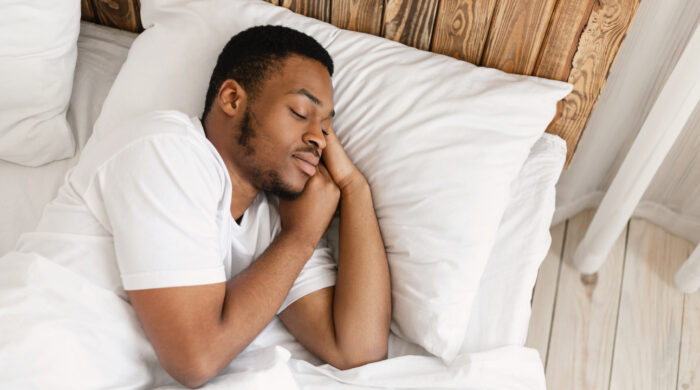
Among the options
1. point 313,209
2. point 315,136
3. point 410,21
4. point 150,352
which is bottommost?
point 150,352

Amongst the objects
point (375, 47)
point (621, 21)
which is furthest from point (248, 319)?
point (621, 21)

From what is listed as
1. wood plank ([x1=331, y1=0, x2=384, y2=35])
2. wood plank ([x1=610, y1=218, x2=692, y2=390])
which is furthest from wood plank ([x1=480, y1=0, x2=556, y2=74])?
wood plank ([x1=610, y1=218, x2=692, y2=390])

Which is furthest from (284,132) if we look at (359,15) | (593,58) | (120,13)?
(120,13)

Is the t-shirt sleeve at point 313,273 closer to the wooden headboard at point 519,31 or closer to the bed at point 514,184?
the bed at point 514,184

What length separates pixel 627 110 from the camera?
151 cm

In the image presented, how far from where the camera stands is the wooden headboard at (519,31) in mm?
1135

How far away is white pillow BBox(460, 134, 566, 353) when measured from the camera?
1067 mm

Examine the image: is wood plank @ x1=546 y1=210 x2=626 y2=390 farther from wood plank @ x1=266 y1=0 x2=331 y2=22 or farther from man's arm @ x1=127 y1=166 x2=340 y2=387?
wood plank @ x1=266 y1=0 x2=331 y2=22

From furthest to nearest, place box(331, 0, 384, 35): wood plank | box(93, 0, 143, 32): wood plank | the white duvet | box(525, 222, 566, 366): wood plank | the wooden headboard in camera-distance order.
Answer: box(525, 222, 566, 366): wood plank → box(93, 0, 143, 32): wood plank → box(331, 0, 384, 35): wood plank → the wooden headboard → the white duvet

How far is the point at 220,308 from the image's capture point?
0.93 metres

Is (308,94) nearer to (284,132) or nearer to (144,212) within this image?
(284,132)

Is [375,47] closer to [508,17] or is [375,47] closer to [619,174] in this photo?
[508,17]

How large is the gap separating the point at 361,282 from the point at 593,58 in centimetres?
63

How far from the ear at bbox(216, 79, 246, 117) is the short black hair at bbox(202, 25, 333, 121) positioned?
0.05 feet
